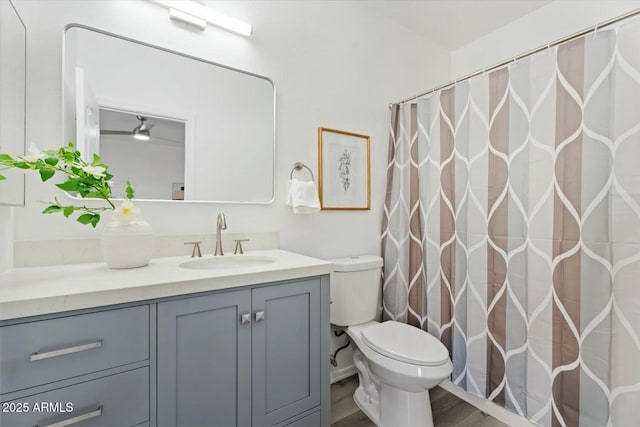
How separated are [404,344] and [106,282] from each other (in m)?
1.32

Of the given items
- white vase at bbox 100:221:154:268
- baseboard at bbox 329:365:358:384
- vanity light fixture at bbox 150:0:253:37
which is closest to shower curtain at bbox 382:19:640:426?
baseboard at bbox 329:365:358:384

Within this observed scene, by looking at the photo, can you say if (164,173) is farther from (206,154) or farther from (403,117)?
(403,117)

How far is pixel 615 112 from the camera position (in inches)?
44.5

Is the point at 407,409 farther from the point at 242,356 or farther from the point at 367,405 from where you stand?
the point at 242,356

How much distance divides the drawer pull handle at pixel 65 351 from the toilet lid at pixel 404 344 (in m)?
1.13

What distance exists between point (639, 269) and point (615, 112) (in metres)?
0.62

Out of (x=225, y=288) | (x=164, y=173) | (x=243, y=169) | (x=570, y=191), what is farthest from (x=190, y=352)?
(x=570, y=191)

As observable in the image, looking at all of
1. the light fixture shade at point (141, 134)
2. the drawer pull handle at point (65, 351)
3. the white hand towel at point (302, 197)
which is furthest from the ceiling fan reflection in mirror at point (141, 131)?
the drawer pull handle at point (65, 351)

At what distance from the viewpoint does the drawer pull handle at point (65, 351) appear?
2.39 feet

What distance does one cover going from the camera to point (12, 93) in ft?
3.30

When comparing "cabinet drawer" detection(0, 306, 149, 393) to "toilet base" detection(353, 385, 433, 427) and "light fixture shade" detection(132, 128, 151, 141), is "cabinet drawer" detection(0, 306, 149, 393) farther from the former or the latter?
"toilet base" detection(353, 385, 433, 427)

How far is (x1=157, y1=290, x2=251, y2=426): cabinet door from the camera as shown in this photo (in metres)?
0.90

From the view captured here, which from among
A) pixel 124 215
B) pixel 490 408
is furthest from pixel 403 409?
pixel 124 215

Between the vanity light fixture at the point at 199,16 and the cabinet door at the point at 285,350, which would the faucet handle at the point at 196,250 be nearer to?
the cabinet door at the point at 285,350
